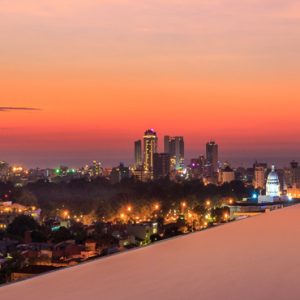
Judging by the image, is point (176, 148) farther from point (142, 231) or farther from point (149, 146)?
point (142, 231)

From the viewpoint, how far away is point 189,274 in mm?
1041

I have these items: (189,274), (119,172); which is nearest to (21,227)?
(189,274)

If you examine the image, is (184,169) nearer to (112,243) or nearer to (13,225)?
(13,225)

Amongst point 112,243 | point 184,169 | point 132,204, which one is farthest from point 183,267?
point 184,169

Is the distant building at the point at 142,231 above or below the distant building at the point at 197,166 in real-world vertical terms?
below

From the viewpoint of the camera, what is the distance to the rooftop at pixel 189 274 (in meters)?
0.92

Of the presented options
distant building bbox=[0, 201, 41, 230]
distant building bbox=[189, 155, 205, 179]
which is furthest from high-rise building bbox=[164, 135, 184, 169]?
distant building bbox=[0, 201, 41, 230]

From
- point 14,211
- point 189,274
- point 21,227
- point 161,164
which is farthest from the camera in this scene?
point 161,164

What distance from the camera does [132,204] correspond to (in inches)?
715

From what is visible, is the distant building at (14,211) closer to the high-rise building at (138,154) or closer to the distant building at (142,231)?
the distant building at (142,231)

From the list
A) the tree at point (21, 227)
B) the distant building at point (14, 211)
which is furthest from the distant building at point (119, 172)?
the tree at point (21, 227)

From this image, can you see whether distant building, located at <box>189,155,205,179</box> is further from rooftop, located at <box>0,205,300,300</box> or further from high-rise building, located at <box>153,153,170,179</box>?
rooftop, located at <box>0,205,300,300</box>

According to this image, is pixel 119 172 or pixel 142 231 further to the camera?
pixel 119 172

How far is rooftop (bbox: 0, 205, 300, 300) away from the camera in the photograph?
915 mm
